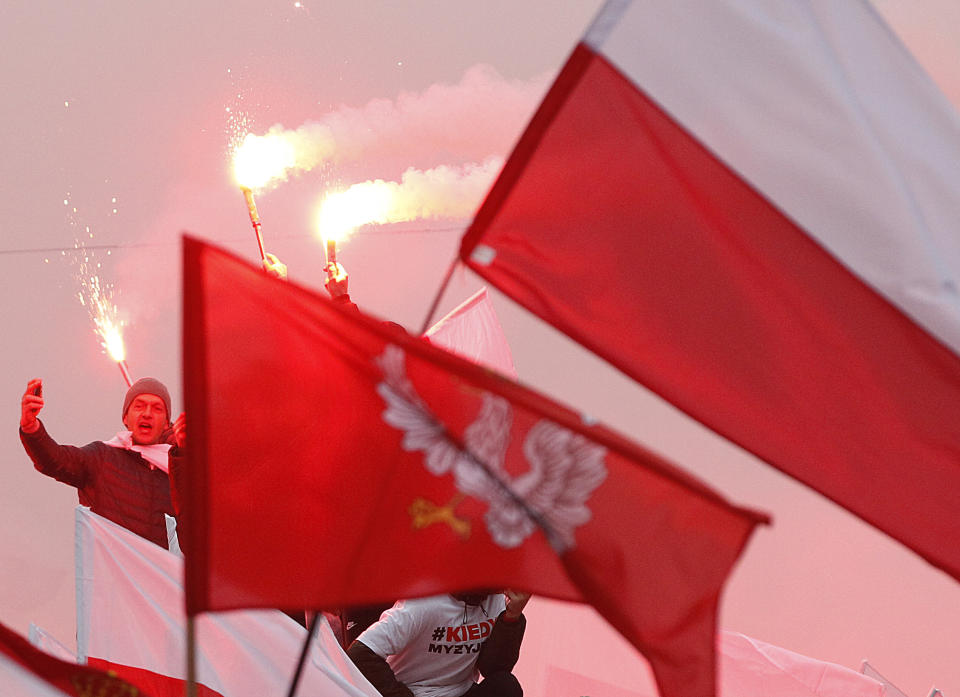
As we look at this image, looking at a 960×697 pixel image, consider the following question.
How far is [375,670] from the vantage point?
12.1ft

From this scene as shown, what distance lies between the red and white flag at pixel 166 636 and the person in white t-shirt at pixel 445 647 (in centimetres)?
12

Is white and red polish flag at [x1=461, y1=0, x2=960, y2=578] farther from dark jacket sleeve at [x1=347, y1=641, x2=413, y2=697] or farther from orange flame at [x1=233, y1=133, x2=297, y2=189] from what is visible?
orange flame at [x1=233, y1=133, x2=297, y2=189]

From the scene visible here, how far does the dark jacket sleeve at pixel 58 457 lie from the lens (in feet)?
13.9

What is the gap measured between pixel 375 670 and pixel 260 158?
10.5 feet

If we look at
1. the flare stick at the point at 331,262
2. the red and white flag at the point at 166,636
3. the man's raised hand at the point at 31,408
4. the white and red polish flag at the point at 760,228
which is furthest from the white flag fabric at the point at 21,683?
the flare stick at the point at 331,262

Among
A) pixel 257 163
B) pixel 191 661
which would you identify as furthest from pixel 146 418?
pixel 191 661

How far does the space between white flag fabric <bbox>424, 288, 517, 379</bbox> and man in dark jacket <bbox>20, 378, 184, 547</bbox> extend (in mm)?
1767

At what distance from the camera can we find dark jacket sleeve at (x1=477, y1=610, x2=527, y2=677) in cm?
391

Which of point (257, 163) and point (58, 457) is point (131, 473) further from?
point (257, 163)

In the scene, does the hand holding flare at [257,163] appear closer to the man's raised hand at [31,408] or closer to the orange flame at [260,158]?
the orange flame at [260,158]

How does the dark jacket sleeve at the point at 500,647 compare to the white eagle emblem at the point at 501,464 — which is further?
the dark jacket sleeve at the point at 500,647

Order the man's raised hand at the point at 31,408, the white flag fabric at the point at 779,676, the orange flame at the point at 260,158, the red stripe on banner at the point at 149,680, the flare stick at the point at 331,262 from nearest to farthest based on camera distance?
the red stripe on banner at the point at 149,680, the man's raised hand at the point at 31,408, the white flag fabric at the point at 779,676, the flare stick at the point at 331,262, the orange flame at the point at 260,158

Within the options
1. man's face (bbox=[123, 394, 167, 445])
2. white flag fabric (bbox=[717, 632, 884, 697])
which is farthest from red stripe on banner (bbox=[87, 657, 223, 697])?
white flag fabric (bbox=[717, 632, 884, 697])

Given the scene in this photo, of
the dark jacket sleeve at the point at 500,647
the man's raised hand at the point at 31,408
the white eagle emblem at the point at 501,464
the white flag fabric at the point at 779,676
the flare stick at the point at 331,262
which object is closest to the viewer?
the white eagle emblem at the point at 501,464
